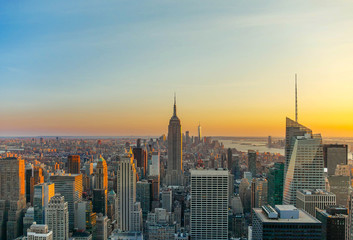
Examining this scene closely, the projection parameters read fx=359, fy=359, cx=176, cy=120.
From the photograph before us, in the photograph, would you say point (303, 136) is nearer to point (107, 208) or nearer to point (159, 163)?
point (107, 208)

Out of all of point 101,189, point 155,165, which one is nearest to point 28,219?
point 101,189

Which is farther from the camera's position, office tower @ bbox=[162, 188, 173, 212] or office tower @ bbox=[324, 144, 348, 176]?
office tower @ bbox=[162, 188, 173, 212]

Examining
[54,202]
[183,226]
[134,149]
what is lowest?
[183,226]

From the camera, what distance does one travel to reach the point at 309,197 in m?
12.6

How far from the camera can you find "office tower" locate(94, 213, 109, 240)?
14.6 m

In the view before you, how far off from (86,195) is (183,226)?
18.1ft

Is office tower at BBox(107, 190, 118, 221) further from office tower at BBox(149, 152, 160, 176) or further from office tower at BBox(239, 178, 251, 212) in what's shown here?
office tower at BBox(239, 178, 251, 212)

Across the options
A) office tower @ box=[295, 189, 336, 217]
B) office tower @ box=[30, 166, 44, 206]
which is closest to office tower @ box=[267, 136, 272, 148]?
office tower @ box=[295, 189, 336, 217]

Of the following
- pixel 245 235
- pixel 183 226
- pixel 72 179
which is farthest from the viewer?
pixel 72 179

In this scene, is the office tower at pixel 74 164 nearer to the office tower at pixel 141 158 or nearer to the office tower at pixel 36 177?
the office tower at pixel 36 177

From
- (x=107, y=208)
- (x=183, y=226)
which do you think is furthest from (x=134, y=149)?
(x=183, y=226)

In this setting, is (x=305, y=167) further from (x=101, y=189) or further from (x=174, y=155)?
(x=174, y=155)

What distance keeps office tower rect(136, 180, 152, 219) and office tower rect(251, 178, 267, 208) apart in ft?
18.4

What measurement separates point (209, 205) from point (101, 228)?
4696 millimetres
